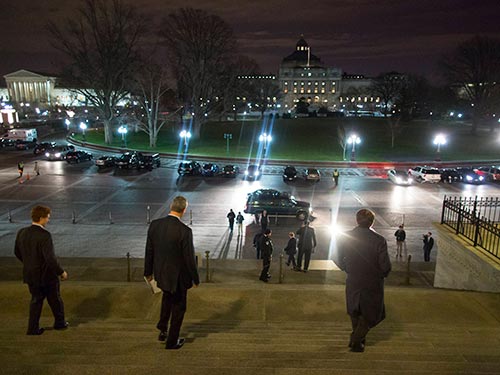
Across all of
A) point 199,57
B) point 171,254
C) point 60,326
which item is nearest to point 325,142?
point 199,57

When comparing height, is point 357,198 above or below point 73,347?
below

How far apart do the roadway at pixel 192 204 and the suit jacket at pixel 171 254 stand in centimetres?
1119

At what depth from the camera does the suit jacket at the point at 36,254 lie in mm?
5387

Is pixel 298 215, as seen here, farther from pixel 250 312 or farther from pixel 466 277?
pixel 250 312

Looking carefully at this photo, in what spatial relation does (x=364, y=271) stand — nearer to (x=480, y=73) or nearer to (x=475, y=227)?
(x=475, y=227)

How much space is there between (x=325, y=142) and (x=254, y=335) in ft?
194

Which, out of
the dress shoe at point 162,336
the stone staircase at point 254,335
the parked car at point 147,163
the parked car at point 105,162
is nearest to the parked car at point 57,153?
the parked car at point 105,162

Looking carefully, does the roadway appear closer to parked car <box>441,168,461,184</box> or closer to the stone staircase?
parked car <box>441,168,461,184</box>

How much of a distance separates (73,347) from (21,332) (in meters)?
1.10

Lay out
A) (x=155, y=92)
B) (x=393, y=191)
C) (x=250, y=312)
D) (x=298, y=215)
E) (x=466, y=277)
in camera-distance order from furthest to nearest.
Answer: (x=155, y=92)
(x=393, y=191)
(x=298, y=215)
(x=466, y=277)
(x=250, y=312)

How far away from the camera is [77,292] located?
25.0ft

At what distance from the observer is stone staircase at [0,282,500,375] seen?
4.72 meters

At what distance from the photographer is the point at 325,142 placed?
63375 millimetres

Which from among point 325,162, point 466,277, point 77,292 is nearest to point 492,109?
point 325,162
